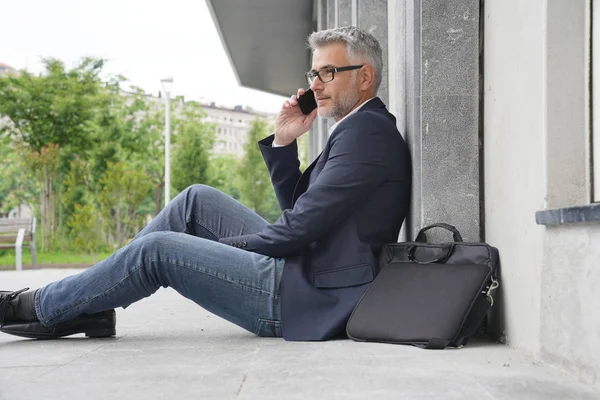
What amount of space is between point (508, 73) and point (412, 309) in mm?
1132

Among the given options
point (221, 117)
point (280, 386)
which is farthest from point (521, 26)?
point (221, 117)

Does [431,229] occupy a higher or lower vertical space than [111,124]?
lower

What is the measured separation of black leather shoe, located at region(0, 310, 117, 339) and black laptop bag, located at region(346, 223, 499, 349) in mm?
1310

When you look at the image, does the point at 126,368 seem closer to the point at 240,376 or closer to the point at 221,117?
the point at 240,376

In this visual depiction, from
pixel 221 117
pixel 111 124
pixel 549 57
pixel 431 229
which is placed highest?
pixel 221 117

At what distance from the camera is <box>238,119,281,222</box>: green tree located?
166ft

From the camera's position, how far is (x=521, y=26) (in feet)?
12.0

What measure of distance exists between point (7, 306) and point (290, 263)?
54.6 inches

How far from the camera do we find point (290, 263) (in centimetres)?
409

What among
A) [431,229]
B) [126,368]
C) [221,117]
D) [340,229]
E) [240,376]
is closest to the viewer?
[240,376]

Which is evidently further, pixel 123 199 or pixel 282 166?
pixel 123 199

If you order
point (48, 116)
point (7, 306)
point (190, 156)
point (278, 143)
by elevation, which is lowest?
point (7, 306)

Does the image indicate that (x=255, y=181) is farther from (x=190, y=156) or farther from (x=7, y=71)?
(x=7, y=71)

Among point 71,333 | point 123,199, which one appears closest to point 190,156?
point 123,199
